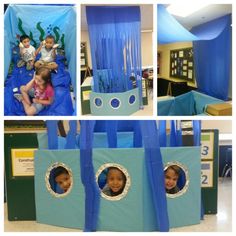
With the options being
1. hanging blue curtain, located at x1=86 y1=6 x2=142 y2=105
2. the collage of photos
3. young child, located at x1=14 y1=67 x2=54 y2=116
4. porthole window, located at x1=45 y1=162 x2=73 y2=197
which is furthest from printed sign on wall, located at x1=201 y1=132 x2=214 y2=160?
young child, located at x1=14 y1=67 x2=54 y2=116

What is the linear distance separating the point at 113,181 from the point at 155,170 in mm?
181

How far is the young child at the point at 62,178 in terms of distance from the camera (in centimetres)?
122

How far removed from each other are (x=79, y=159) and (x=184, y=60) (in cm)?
100

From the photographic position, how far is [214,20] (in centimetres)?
163

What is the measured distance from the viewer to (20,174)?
1.32 m

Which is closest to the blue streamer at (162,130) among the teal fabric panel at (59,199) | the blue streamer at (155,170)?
the blue streamer at (155,170)

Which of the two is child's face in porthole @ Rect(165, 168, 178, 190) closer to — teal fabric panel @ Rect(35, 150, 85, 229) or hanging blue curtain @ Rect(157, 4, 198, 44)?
teal fabric panel @ Rect(35, 150, 85, 229)

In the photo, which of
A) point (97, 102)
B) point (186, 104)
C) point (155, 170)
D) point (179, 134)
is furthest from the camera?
point (186, 104)

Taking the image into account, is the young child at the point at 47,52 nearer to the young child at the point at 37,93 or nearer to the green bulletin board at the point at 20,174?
the young child at the point at 37,93

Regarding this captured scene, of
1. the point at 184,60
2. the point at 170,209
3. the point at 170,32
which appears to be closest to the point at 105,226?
the point at 170,209

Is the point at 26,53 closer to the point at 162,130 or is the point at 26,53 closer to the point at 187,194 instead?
the point at 162,130

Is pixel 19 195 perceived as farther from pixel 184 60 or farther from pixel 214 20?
pixel 214 20

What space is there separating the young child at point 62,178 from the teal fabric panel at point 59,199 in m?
0.03

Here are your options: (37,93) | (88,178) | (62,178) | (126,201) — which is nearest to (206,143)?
(126,201)
